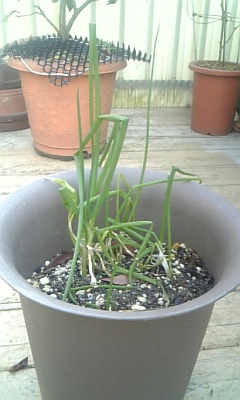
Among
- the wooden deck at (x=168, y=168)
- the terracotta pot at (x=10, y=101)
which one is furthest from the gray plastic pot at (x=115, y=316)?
the terracotta pot at (x=10, y=101)

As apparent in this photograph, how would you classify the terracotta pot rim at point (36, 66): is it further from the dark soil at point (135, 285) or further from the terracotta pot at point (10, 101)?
the dark soil at point (135, 285)

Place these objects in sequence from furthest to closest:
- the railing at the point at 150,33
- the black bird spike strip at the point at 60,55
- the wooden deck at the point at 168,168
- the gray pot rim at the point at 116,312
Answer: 1. the railing at the point at 150,33
2. the black bird spike strip at the point at 60,55
3. the wooden deck at the point at 168,168
4. the gray pot rim at the point at 116,312

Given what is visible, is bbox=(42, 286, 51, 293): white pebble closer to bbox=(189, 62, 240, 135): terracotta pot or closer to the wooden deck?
the wooden deck

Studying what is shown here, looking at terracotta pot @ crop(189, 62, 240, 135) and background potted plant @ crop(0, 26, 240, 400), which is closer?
background potted plant @ crop(0, 26, 240, 400)

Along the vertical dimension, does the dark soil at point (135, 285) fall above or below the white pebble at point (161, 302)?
above

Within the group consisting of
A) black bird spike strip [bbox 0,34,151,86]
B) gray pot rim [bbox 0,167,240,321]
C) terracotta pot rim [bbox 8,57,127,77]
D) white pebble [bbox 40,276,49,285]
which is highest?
black bird spike strip [bbox 0,34,151,86]

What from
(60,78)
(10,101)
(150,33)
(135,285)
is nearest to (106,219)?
(135,285)

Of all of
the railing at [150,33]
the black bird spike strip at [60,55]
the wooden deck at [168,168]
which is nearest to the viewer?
the wooden deck at [168,168]

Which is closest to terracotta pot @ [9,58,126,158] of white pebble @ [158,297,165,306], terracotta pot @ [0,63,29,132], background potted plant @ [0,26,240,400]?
terracotta pot @ [0,63,29,132]
